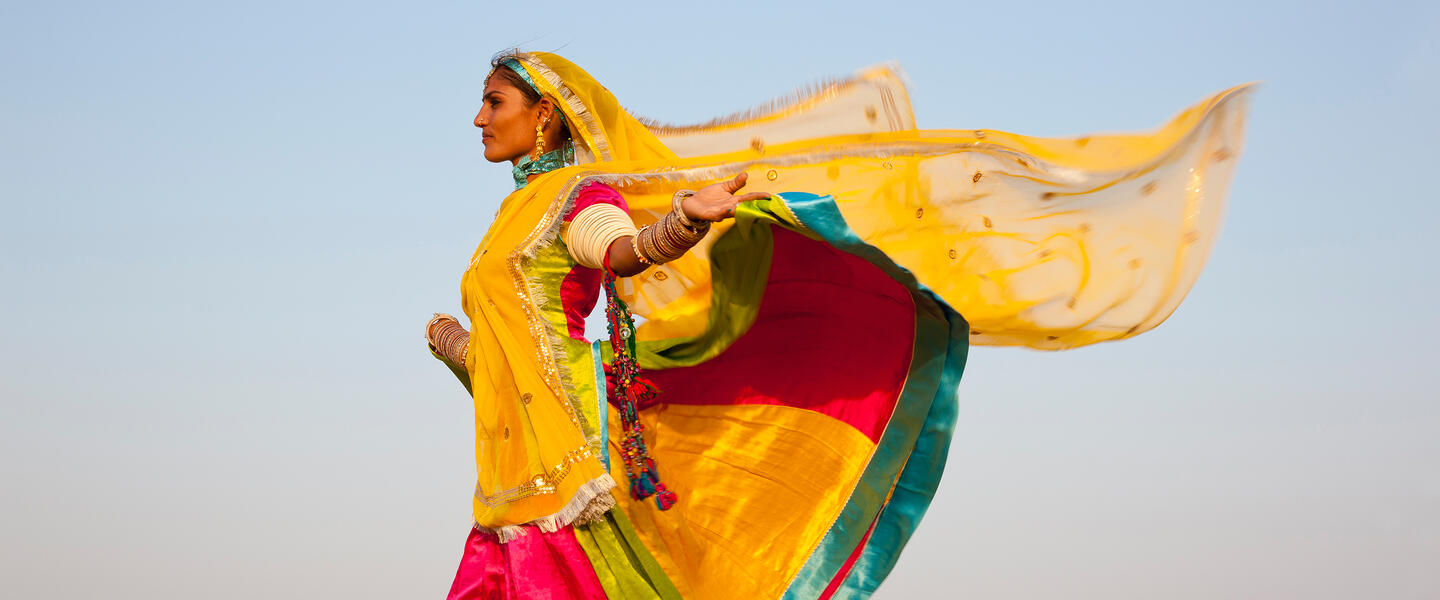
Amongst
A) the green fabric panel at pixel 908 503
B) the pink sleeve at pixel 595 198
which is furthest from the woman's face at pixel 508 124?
the green fabric panel at pixel 908 503

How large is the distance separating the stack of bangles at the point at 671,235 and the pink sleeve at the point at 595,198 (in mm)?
359

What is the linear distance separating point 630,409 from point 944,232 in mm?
956

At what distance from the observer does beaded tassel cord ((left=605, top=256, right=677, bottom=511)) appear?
3371mm

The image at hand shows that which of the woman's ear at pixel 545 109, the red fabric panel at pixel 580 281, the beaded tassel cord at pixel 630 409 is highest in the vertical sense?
the woman's ear at pixel 545 109

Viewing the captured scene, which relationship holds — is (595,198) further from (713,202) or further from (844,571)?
(844,571)

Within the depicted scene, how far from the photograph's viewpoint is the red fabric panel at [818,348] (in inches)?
139

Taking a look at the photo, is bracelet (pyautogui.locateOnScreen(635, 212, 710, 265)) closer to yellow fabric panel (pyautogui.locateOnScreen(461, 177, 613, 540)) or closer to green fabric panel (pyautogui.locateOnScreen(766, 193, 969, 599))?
yellow fabric panel (pyautogui.locateOnScreen(461, 177, 613, 540))

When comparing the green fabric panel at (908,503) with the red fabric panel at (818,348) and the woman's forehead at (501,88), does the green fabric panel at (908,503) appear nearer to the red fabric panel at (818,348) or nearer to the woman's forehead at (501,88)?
the red fabric panel at (818,348)

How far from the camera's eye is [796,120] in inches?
154

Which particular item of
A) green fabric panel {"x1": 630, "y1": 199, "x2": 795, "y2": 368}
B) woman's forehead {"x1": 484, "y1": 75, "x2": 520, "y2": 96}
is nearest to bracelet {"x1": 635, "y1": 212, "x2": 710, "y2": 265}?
green fabric panel {"x1": 630, "y1": 199, "x2": 795, "y2": 368}

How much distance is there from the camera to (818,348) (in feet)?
12.1

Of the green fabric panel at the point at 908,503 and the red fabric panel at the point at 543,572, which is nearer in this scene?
the red fabric panel at the point at 543,572

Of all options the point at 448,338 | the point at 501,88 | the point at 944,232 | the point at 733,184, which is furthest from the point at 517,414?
the point at 944,232

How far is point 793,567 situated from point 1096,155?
1.34m
